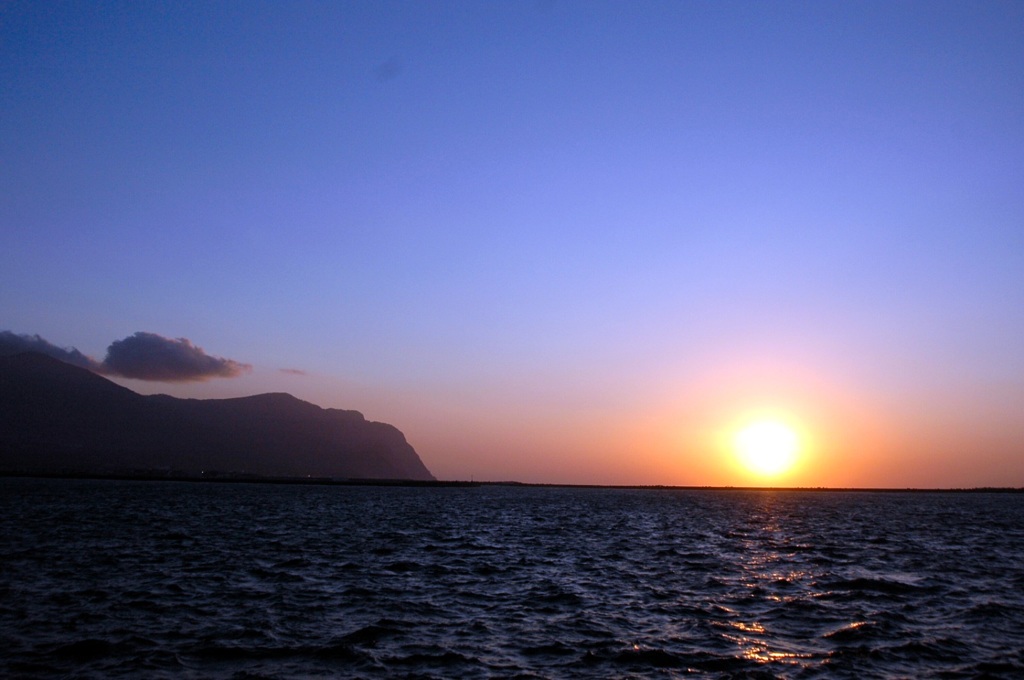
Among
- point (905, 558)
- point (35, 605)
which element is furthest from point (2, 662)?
point (905, 558)

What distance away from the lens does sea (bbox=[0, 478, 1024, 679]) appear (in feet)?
61.4

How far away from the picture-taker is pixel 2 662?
17.5m

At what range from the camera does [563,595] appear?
28578 millimetres

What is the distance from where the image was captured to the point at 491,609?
84.2ft

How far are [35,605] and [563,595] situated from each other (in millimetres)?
18578

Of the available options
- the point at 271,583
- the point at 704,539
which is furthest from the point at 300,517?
the point at 271,583

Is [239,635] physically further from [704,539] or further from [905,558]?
[704,539]

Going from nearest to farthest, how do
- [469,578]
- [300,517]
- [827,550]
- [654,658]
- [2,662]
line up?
[2,662], [654,658], [469,578], [827,550], [300,517]

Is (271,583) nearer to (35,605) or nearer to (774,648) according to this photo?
(35,605)

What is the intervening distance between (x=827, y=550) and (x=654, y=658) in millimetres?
34751

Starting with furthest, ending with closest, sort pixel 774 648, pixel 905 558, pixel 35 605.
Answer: pixel 905 558, pixel 35 605, pixel 774 648

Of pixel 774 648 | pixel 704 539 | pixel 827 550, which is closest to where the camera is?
pixel 774 648

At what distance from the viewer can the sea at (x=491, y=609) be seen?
18.7 m

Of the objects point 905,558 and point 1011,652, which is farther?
point 905,558
